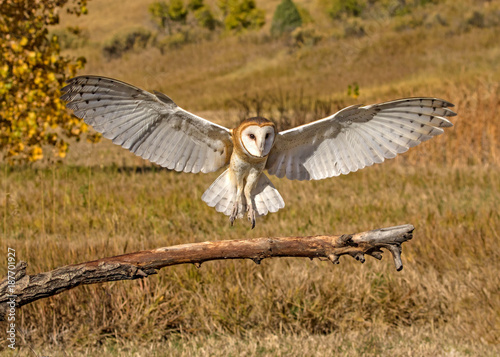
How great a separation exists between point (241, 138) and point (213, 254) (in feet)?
2.08

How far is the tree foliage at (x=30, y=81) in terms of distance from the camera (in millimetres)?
7848

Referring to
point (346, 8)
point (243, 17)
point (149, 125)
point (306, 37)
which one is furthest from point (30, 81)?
point (346, 8)

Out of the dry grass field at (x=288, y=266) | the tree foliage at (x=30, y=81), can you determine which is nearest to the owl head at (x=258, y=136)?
the dry grass field at (x=288, y=266)

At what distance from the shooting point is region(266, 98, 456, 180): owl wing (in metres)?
1.91

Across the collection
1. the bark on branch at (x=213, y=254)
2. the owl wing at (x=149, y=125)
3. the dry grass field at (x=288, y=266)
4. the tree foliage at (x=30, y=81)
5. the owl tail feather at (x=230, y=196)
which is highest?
the tree foliage at (x=30, y=81)

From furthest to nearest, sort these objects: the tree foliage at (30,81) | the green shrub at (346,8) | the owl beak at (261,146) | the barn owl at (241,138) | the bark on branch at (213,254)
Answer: the green shrub at (346,8), the tree foliage at (30,81), the bark on branch at (213,254), the barn owl at (241,138), the owl beak at (261,146)

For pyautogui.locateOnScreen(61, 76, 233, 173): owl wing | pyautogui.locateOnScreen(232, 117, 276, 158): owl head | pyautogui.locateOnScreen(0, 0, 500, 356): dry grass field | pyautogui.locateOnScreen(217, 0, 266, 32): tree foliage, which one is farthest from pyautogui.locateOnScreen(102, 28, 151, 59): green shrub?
pyautogui.locateOnScreen(232, 117, 276, 158): owl head

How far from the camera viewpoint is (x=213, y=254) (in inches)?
83.1

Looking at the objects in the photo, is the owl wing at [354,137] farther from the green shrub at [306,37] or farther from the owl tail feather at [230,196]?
the green shrub at [306,37]

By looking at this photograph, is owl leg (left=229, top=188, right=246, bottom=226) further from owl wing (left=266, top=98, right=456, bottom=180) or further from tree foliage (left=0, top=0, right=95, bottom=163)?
tree foliage (left=0, top=0, right=95, bottom=163)

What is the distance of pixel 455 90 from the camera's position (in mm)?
10703

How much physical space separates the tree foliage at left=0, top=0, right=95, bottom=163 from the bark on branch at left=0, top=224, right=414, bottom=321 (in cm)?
554

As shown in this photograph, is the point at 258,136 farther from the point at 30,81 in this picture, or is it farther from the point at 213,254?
the point at 30,81

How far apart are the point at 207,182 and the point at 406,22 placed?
34.3m
